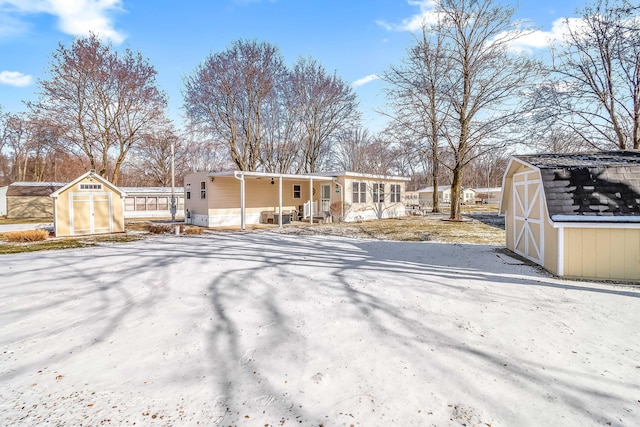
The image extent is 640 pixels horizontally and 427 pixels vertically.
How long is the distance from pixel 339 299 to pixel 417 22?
20801 millimetres

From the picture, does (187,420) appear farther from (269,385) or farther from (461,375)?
(461,375)

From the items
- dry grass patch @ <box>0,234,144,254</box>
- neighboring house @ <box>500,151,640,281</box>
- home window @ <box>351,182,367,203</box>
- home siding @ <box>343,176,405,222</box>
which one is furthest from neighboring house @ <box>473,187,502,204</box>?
dry grass patch @ <box>0,234,144,254</box>

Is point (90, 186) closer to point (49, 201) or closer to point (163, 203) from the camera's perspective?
point (163, 203)

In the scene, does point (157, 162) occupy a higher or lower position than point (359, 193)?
higher

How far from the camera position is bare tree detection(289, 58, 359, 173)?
2566 centimetres

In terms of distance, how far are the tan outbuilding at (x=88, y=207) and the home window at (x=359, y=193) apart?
12.3 metres

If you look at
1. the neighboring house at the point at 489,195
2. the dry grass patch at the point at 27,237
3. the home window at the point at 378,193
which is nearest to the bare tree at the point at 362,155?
the home window at the point at 378,193

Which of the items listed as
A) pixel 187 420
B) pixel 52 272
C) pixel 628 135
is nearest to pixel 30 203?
pixel 52 272

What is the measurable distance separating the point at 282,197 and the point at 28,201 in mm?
21289

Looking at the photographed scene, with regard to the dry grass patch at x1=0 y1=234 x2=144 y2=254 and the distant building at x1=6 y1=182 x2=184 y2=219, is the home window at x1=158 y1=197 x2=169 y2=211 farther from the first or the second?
the dry grass patch at x1=0 y1=234 x2=144 y2=254

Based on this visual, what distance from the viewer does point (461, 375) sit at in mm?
2863

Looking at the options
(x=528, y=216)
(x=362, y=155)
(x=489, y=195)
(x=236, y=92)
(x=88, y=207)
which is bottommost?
(x=528, y=216)

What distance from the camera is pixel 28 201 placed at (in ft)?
80.4

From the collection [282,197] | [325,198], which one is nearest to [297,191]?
[282,197]
